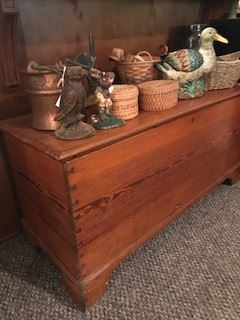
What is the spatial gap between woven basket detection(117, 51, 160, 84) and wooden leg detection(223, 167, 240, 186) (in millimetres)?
766

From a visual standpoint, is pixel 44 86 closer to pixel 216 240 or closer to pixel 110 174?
pixel 110 174

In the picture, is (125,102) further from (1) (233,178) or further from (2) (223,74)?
(1) (233,178)

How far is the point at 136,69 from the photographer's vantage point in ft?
3.55

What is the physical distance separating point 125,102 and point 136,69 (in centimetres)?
22

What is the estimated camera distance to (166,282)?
1.03 m

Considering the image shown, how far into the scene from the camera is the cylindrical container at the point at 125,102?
920 mm

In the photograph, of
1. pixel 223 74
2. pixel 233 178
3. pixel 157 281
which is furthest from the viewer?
pixel 233 178

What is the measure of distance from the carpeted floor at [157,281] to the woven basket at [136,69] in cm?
68

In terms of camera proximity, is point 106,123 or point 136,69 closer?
point 106,123

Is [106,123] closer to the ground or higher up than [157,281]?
higher up

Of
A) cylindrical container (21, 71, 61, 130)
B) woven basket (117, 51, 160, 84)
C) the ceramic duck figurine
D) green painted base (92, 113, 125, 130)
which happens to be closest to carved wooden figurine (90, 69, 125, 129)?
green painted base (92, 113, 125, 130)

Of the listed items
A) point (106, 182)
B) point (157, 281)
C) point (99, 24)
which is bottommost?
point (157, 281)

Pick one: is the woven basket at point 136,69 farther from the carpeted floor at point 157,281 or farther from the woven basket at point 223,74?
the carpeted floor at point 157,281

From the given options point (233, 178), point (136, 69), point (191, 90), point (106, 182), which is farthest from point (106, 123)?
point (233, 178)
